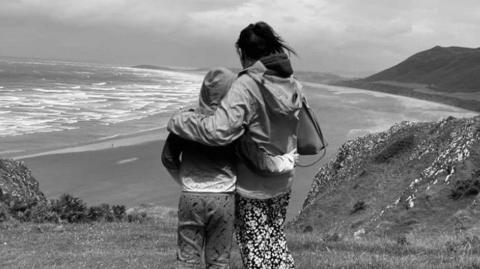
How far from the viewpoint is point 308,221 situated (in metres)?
20.4

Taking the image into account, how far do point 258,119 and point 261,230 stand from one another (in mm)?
1007

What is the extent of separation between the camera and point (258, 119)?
194 inches

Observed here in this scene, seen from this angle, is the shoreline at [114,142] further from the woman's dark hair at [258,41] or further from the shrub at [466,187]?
the woman's dark hair at [258,41]

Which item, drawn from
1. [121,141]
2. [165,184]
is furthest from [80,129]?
[165,184]

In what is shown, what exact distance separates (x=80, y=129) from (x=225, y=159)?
140 ft

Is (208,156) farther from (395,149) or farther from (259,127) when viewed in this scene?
(395,149)

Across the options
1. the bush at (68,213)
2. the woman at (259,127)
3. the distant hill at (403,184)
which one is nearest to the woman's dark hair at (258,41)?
the woman at (259,127)

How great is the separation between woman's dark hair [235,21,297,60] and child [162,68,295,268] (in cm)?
35

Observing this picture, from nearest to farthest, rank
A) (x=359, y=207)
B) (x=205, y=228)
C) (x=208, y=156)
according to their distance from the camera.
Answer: (x=208, y=156), (x=205, y=228), (x=359, y=207)

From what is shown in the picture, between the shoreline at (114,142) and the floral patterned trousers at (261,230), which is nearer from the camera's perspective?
the floral patterned trousers at (261,230)

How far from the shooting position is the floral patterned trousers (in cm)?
516

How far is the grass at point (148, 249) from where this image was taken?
7.89 meters

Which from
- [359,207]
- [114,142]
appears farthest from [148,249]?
[114,142]

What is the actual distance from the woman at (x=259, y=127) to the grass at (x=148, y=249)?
8.51ft
